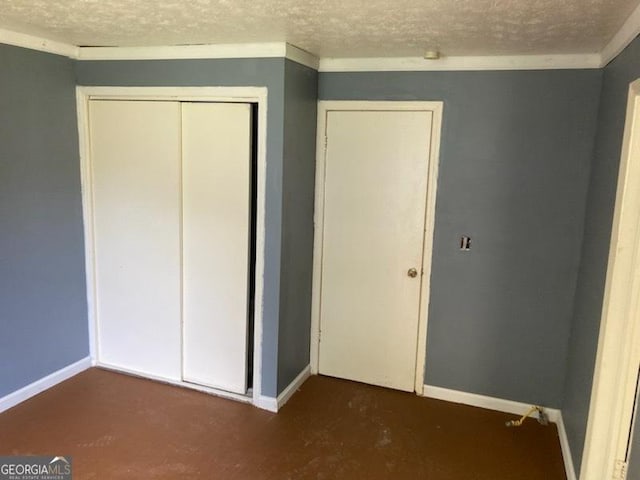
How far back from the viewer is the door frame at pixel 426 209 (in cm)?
319

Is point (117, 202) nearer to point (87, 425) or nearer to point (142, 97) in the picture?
point (142, 97)

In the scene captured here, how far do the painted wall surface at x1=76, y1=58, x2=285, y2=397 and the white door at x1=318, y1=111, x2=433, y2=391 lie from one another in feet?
1.83

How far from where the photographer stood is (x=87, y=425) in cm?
299

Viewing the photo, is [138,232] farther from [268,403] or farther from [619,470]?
[619,470]

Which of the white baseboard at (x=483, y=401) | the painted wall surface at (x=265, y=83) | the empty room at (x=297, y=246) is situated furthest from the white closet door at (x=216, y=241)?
the white baseboard at (x=483, y=401)

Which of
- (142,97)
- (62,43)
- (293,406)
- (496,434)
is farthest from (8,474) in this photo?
(496,434)

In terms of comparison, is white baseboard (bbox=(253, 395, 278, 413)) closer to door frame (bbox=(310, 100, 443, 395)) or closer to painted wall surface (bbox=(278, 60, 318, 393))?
painted wall surface (bbox=(278, 60, 318, 393))

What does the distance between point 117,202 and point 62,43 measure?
1.02 m

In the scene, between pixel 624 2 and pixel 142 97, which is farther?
pixel 142 97

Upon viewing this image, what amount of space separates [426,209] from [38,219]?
241cm

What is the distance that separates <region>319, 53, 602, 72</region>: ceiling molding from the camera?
9.42 ft

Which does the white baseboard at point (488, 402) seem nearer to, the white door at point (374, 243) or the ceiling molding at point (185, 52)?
the white door at point (374, 243)

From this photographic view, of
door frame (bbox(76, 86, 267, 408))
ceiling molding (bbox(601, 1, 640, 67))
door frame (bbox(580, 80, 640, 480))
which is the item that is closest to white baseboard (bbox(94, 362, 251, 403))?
door frame (bbox(76, 86, 267, 408))

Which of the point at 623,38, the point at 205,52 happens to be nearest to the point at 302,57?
the point at 205,52
